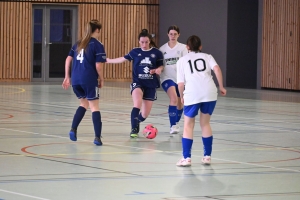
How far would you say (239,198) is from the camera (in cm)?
637

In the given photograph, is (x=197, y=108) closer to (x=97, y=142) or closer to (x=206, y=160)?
(x=206, y=160)

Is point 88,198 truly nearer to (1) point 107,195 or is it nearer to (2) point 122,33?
(1) point 107,195

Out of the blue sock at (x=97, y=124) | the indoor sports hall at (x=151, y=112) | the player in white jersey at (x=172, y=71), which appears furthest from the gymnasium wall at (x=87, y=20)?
the blue sock at (x=97, y=124)

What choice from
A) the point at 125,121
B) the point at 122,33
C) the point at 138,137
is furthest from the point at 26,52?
the point at 138,137

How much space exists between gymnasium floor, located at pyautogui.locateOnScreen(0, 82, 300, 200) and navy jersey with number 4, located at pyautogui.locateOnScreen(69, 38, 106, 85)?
35.8 inches

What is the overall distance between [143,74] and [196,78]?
9.48 feet

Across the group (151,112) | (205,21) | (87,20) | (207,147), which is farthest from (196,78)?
(87,20)

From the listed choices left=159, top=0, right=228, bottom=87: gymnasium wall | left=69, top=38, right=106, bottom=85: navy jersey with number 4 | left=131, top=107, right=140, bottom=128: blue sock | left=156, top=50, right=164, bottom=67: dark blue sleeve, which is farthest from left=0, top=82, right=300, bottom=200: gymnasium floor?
left=159, top=0, right=228, bottom=87: gymnasium wall

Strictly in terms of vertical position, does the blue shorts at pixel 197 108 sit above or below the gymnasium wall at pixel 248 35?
below

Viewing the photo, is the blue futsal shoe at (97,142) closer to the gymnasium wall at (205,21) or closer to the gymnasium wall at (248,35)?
the gymnasium wall at (248,35)

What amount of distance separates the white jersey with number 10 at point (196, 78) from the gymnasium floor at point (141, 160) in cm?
80

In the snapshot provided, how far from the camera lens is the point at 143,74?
441 inches

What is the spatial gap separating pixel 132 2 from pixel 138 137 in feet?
66.1

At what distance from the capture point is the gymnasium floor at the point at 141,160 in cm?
664
